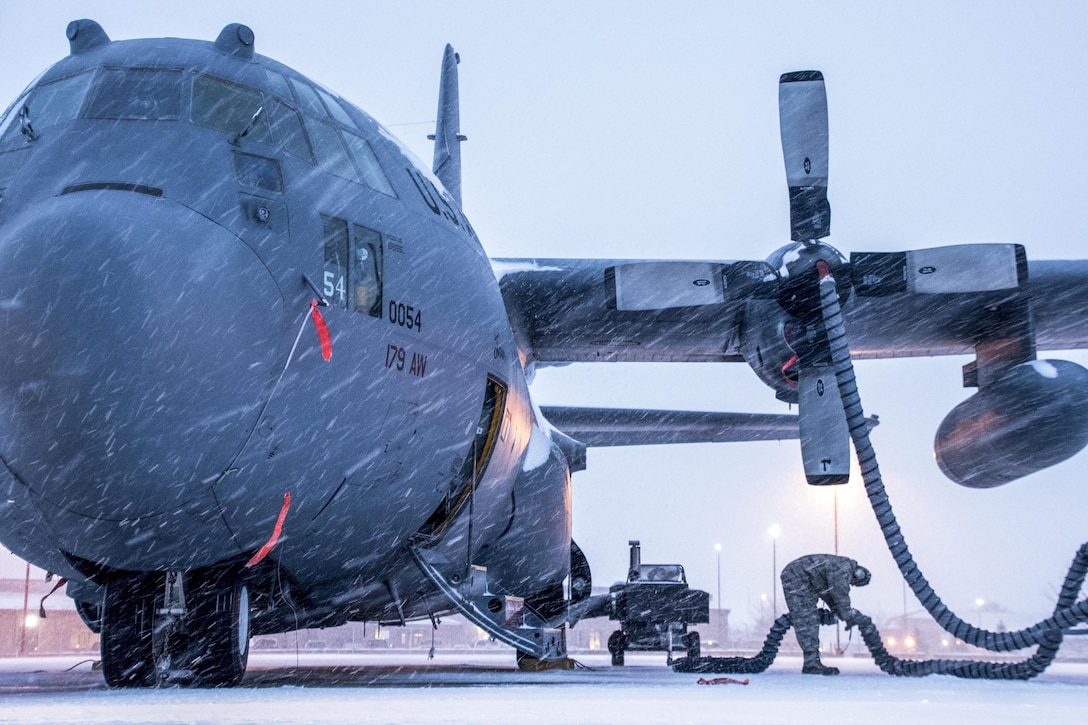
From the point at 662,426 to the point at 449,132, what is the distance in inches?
191

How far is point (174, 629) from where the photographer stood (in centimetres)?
627

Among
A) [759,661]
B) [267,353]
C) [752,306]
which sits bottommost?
[759,661]

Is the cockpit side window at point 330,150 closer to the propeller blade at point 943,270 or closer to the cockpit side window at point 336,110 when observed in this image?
the cockpit side window at point 336,110

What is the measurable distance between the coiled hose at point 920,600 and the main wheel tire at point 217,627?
15.7ft

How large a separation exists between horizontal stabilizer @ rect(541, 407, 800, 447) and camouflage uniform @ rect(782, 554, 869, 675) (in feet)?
14.8

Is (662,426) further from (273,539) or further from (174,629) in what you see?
(174,629)

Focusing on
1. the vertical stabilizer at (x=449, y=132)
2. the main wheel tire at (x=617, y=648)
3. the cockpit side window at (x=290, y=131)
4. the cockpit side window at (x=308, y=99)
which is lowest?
the main wheel tire at (x=617, y=648)

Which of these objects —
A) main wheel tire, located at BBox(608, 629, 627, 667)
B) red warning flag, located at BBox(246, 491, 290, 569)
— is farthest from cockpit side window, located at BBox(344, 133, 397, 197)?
main wheel tire, located at BBox(608, 629, 627, 667)

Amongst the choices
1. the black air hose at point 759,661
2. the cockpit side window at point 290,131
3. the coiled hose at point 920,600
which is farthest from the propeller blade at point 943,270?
the cockpit side window at point 290,131

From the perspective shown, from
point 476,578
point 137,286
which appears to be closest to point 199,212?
point 137,286

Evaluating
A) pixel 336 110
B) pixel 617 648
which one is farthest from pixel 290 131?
pixel 617 648

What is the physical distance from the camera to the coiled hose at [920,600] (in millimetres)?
7801

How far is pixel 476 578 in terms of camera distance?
27.2 ft

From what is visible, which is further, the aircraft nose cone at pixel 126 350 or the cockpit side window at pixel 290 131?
the cockpit side window at pixel 290 131
